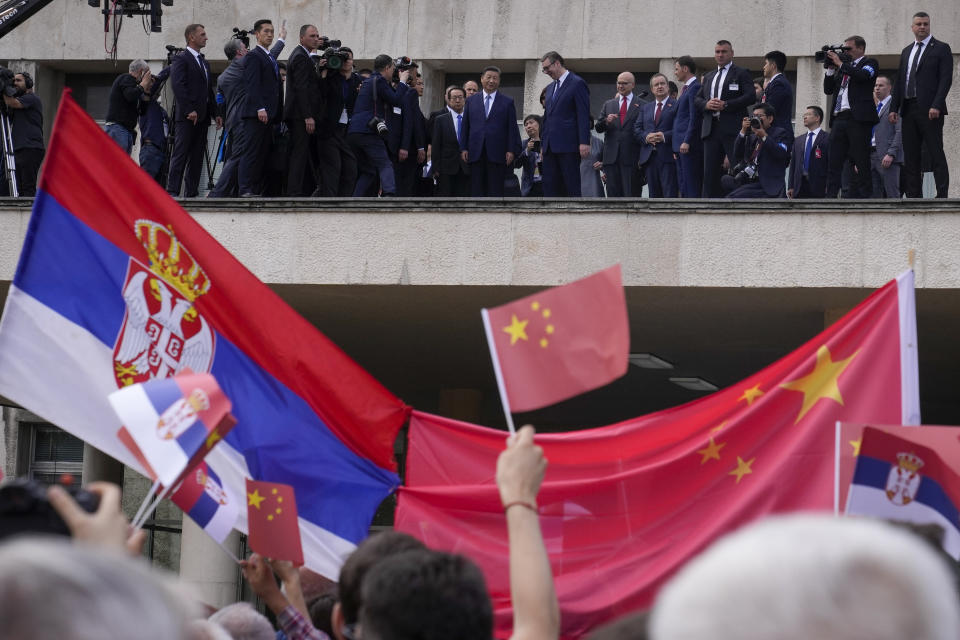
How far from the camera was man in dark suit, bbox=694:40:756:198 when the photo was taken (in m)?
13.2

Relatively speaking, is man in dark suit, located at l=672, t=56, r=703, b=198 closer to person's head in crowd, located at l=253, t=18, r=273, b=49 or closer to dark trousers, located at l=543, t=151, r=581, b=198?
dark trousers, located at l=543, t=151, r=581, b=198

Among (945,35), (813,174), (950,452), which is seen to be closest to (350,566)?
(950,452)

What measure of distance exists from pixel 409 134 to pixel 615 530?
880 cm

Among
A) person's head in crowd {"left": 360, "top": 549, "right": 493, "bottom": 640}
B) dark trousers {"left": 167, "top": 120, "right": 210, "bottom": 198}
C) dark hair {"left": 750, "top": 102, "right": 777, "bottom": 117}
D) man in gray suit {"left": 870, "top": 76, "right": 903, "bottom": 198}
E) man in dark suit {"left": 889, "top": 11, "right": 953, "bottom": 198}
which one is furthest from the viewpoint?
man in gray suit {"left": 870, "top": 76, "right": 903, "bottom": 198}

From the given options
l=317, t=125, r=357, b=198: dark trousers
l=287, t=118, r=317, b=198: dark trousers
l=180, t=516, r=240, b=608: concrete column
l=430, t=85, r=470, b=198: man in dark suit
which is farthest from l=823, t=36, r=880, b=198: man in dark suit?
l=180, t=516, r=240, b=608: concrete column

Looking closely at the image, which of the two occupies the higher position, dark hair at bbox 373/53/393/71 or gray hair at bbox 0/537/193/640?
dark hair at bbox 373/53/393/71

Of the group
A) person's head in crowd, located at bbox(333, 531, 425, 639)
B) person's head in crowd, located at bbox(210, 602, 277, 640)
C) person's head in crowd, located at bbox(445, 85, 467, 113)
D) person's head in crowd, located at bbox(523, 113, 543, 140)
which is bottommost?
person's head in crowd, located at bbox(210, 602, 277, 640)

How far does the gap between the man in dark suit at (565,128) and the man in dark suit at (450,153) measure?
0.94 meters

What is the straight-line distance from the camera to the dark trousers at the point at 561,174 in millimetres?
13469

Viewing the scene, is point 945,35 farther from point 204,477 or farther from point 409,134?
point 204,477

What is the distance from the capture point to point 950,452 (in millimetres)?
5055

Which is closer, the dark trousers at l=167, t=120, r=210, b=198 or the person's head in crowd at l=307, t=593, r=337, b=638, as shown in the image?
the person's head in crowd at l=307, t=593, r=337, b=638

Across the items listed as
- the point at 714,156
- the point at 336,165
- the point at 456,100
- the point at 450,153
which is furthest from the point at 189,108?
the point at 714,156

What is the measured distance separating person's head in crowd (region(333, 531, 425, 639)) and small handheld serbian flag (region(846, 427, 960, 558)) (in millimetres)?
2126
